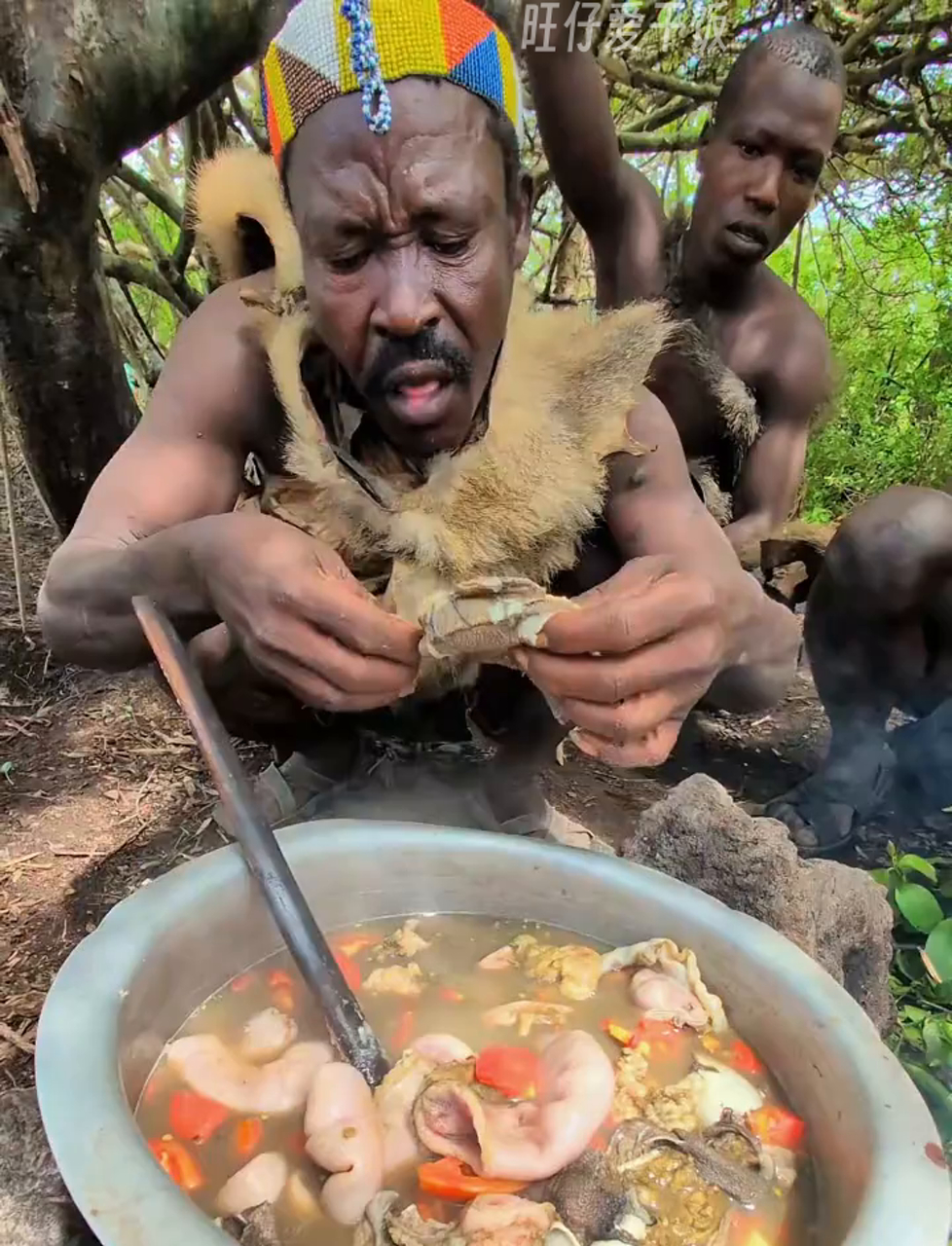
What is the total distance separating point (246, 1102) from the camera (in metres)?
1.07

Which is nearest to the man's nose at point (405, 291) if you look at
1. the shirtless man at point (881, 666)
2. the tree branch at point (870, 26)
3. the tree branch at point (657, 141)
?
the shirtless man at point (881, 666)

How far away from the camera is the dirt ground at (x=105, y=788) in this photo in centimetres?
198

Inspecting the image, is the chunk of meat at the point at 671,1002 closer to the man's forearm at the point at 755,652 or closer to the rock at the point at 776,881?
the rock at the point at 776,881

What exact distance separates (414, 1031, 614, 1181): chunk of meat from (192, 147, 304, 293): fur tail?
1227 millimetres

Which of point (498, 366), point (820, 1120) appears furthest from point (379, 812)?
point (820, 1120)

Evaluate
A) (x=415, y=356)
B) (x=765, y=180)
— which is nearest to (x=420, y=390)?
(x=415, y=356)

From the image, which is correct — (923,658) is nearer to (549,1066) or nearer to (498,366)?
(498,366)

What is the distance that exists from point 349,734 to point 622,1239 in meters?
1.24

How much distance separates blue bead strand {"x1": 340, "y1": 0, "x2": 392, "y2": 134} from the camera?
51.9 inches

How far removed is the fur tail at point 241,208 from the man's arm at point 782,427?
1348mm

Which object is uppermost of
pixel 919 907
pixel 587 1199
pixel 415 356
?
pixel 415 356

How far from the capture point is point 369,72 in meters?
1.32

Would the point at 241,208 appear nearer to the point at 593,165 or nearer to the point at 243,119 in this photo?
the point at 593,165

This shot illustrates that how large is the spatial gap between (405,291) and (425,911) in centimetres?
84
